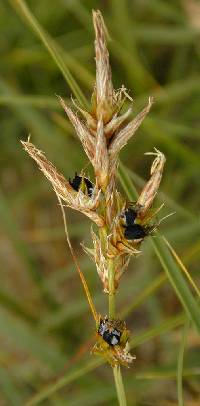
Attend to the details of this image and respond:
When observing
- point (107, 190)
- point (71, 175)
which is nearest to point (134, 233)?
point (107, 190)

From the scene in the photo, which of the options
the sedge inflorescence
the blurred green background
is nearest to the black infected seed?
the sedge inflorescence

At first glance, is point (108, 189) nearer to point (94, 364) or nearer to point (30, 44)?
point (94, 364)

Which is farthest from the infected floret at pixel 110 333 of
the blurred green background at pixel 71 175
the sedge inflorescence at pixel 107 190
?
the blurred green background at pixel 71 175

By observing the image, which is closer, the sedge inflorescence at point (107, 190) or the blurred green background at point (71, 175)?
the sedge inflorescence at point (107, 190)

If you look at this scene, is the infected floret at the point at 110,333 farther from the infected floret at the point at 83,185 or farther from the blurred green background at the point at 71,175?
the blurred green background at the point at 71,175

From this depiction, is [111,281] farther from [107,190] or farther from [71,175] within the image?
[71,175]

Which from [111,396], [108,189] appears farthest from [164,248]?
[111,396]
